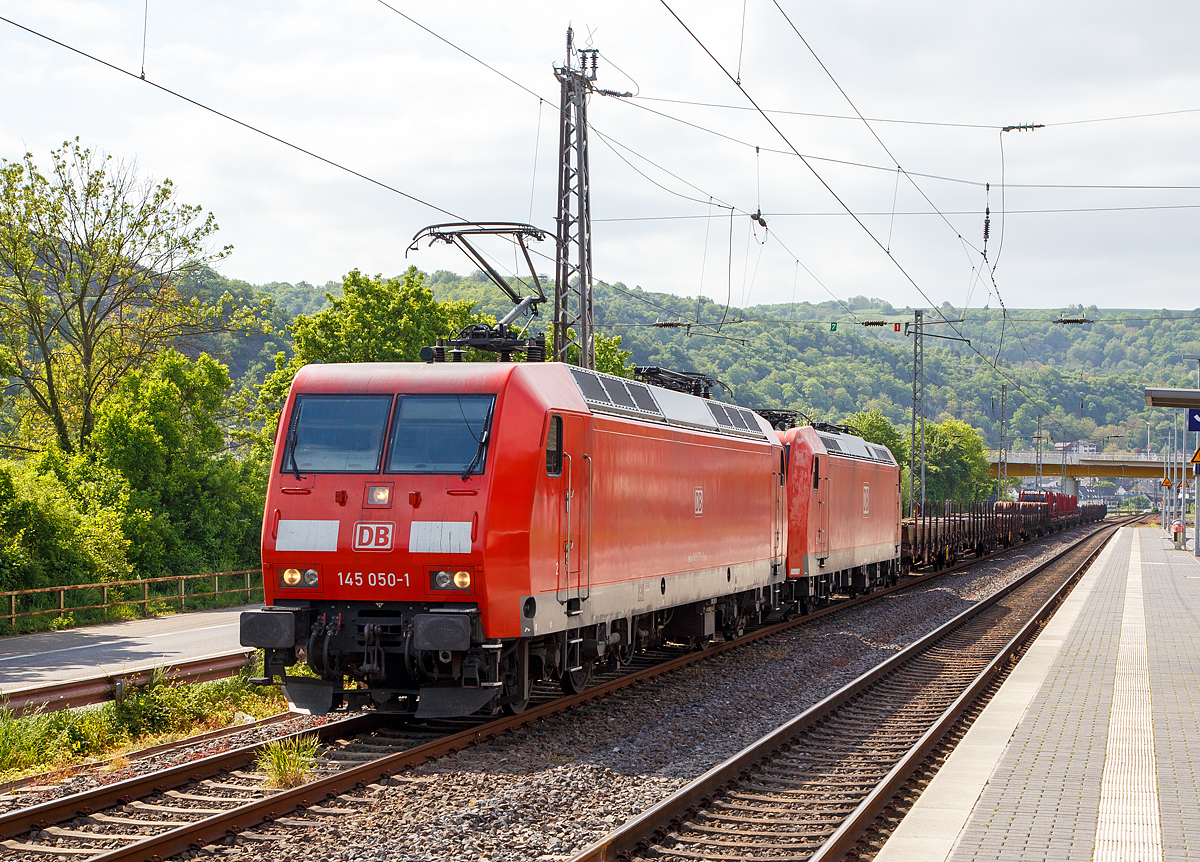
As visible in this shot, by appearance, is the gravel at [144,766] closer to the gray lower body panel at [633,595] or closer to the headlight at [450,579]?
the headlight at [450,579]

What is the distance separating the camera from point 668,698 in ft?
43.1

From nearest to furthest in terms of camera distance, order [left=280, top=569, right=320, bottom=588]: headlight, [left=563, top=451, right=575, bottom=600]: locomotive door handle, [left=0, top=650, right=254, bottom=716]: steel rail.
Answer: [left=280, top=569, right=320, bottom=588]: headlight, [left=0, top=650, right=254, bottom=716]: steel rail, [left=563, top=451, right=575, bottom=600]: locomotive door handle

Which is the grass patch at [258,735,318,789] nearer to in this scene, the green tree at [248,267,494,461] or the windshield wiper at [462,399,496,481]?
the windshield wiper at [462,399,496,481]

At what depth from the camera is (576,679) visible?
501 inches

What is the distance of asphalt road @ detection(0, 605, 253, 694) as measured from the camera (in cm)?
1549

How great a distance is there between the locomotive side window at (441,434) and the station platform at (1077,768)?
4827 mm

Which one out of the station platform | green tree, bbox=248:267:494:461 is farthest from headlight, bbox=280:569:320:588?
green tree, bbox=248:267:494:461

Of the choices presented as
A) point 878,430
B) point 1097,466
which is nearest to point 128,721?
point 878,430

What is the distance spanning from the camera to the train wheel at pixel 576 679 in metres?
12.6

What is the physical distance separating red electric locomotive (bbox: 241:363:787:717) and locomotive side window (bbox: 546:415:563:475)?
18 millimetres

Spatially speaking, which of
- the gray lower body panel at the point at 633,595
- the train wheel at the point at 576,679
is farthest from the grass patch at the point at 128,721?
the gray lower body panel at the point at 633,595

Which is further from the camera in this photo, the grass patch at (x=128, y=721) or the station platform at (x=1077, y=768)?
the grass patch at (x=128, y=721)

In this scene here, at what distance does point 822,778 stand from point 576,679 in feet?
12.6

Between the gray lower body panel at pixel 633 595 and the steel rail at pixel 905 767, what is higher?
the gray lower body panel at pixel 633 595
